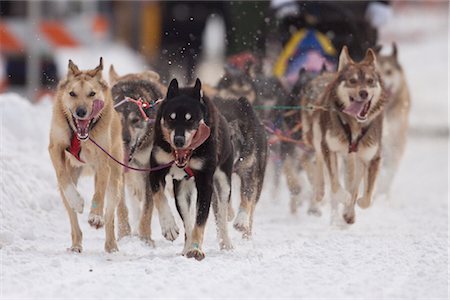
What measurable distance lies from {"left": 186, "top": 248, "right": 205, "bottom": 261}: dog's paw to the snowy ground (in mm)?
66

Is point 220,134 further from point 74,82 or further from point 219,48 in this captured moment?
point 219,48

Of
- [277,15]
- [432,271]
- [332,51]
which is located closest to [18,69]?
[277,15]

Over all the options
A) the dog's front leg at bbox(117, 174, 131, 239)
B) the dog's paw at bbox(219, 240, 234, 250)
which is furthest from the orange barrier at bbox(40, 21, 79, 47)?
the dog's paw at bbox(219, 240, 234, 250)

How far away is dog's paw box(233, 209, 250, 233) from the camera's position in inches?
216

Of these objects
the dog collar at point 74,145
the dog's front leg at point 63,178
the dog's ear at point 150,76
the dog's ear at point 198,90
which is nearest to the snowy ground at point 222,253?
the dog's front leg at point 63,178

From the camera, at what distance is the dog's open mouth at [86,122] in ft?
15.9

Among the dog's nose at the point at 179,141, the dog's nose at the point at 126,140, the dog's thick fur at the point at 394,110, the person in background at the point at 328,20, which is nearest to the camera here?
the dog's nose at the point at 179,141

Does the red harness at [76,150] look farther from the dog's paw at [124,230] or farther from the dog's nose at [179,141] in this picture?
the dog's paw at [124,230]

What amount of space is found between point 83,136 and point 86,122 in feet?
0.21

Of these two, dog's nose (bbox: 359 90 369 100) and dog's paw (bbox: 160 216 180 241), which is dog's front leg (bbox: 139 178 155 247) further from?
dog's nose (bbox: 359 90 369 100)

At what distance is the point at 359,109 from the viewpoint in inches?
246

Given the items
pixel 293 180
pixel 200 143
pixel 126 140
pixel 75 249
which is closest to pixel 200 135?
pixel 200 143

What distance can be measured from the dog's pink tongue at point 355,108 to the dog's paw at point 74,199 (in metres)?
2.01

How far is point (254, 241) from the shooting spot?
5.66m
